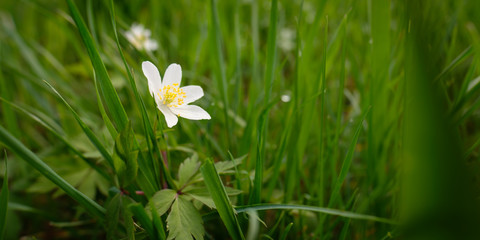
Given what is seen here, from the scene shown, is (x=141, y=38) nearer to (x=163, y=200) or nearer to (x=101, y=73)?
(x=101, y=73)

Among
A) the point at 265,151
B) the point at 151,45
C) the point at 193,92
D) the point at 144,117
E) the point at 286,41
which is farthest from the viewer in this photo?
the point at 286,41

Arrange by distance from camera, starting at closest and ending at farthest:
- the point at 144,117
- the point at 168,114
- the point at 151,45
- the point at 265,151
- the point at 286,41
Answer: the point at 144,117 → the point at 168,114 → the point at 265,151 → the point at 151,45 → the point at 286,41

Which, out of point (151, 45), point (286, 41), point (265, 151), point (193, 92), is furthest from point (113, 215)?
point (286, 41)

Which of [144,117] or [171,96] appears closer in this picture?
[144,117]

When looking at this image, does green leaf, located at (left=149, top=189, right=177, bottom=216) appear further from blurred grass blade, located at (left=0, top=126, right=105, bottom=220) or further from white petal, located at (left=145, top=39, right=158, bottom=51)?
white petal, located at (left=145, top=39, right=158, bottom=51)

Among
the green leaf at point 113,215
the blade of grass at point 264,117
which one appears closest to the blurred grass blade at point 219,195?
A: the blade of grass at point 264,117

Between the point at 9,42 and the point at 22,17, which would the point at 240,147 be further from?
the point at 22,17

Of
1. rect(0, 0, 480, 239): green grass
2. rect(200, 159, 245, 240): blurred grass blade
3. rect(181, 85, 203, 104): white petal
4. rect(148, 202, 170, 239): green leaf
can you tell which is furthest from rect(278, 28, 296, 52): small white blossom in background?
rect(148, 202, 170, 239): green leaf

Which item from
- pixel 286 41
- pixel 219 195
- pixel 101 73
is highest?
pixel 286 41
